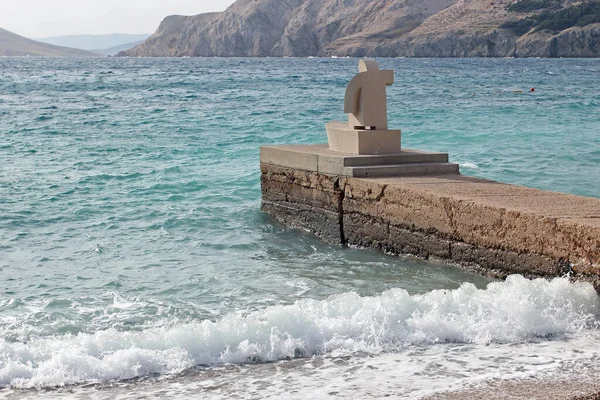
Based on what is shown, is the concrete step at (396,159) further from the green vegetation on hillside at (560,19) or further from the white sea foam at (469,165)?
the green vegetation on hillside at (560,19)

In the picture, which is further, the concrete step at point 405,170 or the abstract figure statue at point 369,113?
the abstract figure statue at point 369,113

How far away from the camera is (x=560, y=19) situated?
470ft

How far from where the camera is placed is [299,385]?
20.6 feet

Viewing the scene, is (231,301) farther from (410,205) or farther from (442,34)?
(442,34)

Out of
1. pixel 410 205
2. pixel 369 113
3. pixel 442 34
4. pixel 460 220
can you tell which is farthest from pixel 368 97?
pixel 442 34

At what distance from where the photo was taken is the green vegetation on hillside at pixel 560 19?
14162 cm

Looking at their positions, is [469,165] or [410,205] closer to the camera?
[410,205]

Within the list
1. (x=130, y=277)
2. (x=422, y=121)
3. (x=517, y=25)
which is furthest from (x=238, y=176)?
(x=517, y=25)

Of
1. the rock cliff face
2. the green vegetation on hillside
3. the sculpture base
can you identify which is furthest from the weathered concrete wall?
the green vegetation on hillside

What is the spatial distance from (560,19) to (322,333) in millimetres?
144993

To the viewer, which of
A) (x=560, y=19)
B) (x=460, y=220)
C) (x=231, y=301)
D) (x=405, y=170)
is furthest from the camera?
(x=560, y=19)

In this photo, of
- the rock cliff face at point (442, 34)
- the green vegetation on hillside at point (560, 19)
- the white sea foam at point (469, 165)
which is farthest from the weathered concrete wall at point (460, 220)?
the green vegetation on hillside at point (560, 19)

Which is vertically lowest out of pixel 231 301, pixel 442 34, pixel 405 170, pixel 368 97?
pixel 231 301

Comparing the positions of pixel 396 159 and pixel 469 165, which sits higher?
pixel 396 159
